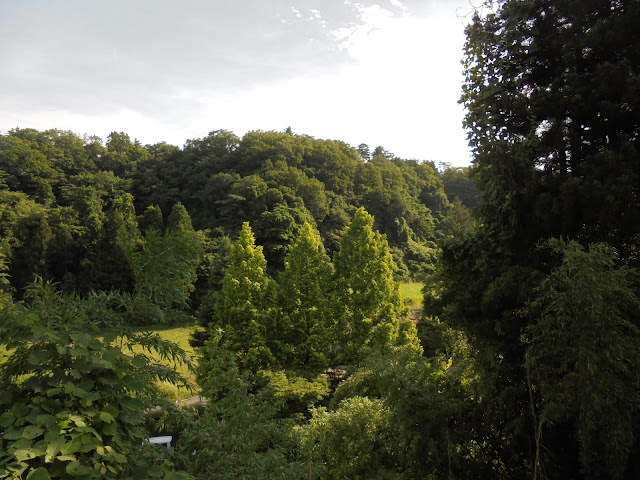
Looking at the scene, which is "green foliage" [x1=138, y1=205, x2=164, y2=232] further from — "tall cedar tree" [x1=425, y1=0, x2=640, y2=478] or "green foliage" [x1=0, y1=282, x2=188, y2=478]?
"green foliage" [x1=0, y1=282, x2=188, y2=478]

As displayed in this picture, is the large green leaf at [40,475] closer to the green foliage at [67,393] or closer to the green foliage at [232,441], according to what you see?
the green foliage at [67,393]

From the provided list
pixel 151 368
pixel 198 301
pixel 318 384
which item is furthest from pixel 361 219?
pixel 198 301

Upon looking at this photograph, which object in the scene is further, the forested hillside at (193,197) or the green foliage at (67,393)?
the forested hillside at (193,197)

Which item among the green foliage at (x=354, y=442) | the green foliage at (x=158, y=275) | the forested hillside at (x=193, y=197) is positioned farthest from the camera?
the forested hillside at (x=193, y=197)

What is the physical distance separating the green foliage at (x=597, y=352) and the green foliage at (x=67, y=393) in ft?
10.2

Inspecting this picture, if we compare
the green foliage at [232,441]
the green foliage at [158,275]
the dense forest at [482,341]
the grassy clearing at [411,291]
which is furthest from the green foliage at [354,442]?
the grassy clearing at [411,291]

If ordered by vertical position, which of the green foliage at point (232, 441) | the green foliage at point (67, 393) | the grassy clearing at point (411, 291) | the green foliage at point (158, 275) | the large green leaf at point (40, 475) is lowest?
the grassy clearing at point (411, 291)

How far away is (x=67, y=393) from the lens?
1827 millimetres

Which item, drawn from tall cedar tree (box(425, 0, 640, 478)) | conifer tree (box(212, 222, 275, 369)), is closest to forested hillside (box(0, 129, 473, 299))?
conifer tree (box(212, 222, 275, 369))

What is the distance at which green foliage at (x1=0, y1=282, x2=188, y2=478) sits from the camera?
1621 mm

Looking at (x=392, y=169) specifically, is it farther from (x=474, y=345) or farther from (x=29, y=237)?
(x=474, y=345)

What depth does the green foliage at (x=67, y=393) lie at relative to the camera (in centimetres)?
162

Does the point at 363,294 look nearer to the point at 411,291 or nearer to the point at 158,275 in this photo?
the point at 158,275

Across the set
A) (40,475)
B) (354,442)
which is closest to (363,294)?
(354,442)
